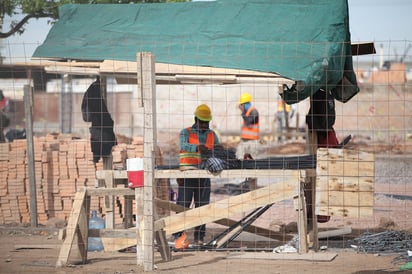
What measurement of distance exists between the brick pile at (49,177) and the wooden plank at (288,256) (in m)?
3.67

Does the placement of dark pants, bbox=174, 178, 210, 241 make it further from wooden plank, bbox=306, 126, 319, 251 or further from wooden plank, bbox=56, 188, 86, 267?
wooden plank, bbox=56, 188, 86, 267

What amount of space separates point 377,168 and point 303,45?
11.4 m

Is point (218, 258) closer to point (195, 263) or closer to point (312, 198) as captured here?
A: point (195, 263)

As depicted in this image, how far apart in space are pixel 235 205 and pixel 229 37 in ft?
8.43

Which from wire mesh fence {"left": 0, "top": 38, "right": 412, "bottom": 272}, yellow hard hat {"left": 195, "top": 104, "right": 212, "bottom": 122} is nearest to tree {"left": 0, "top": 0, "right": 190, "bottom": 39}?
wire mesh fence {"left": 0, "top": 38, "right": 412, "bottom": 272}

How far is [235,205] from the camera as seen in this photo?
32.7ft

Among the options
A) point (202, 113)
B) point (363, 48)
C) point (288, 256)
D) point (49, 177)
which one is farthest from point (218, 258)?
point (49, 177)

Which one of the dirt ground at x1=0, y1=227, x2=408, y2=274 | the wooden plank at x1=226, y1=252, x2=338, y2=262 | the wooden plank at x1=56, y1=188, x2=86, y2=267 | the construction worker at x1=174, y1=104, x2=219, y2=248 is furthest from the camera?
the construction worker at x1=174, y1=104, x2=219, y2=248

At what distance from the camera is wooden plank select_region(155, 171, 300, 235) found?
989 centimetres

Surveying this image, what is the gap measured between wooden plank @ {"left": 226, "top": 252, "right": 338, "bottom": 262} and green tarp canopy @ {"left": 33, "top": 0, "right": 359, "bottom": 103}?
7.21 feet

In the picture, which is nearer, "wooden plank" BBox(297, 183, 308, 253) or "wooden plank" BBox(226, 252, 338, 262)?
"wooden plank" BBox(226, 252, 338, 262)

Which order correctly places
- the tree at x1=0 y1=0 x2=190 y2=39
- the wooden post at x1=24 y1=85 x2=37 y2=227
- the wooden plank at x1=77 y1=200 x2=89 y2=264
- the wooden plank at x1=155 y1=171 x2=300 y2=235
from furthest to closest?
the tree at x1=0 y1=0 x2=190 y2=39 < the wooden post at x1=24 y1=85 x2=37 y2=227 < the wooden plank at x1=155 y1=171 x2=300 y2=235 < the wooden plank at x1=77 y1=200 x2=89 y2=264

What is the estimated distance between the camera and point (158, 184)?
44.2 feet

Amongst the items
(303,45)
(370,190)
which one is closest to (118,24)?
(303,45)
